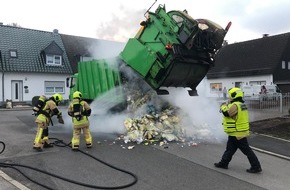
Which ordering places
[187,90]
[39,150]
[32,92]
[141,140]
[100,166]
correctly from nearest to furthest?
[100,166] < [39,150] < [141,140] < [187,90] < [32,92]

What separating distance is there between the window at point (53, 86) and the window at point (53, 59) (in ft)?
5.46

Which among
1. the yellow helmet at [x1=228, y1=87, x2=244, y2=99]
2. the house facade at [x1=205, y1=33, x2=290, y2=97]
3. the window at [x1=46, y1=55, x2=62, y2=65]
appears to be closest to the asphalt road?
the yellow helmet at [x1=228, y1=87, x2=244, y2=99]

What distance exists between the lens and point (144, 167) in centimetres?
684

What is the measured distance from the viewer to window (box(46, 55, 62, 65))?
94.8 feet

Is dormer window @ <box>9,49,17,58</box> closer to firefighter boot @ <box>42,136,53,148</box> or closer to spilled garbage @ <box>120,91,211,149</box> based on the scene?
spilled garbage @ <box>120,91,211,149</box>

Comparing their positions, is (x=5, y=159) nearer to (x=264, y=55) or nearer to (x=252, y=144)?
(x=252, y=144)

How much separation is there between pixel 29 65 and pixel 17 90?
2208mm

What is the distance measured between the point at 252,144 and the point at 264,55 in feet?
86.5

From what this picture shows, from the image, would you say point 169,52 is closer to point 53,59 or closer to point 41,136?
point 41,136

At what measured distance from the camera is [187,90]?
10.6 metres

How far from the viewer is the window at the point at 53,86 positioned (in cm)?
2866

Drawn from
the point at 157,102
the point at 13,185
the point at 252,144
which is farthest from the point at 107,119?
the point at 13,185

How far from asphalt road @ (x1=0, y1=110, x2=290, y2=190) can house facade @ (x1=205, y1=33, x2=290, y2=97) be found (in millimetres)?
23215

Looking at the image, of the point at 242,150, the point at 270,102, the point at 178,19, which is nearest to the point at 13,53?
the point at 270,102
